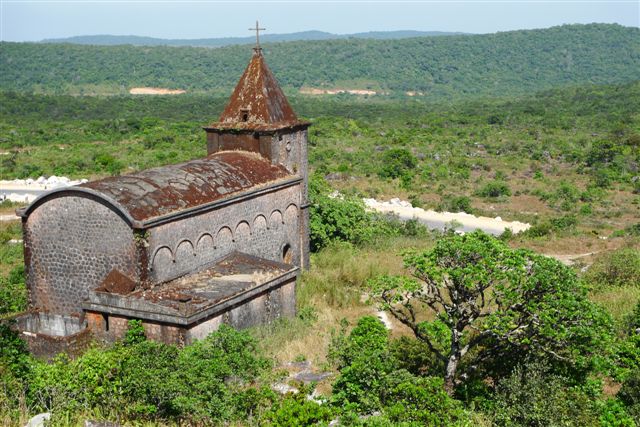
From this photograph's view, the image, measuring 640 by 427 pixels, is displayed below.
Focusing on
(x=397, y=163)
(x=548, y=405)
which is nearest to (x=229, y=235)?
(x=548, y=405)

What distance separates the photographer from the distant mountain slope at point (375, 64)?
386ft

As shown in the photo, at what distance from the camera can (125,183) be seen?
15.3 metres

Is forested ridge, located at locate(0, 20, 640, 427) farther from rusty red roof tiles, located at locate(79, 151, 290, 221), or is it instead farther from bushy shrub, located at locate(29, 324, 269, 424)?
rusty red roof tiles, located at locate(79, 151, 290, 221)

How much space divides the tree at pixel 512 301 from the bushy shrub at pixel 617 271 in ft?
26.7

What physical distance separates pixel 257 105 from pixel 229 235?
14.4 feet

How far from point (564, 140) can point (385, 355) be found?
4374 centimetres

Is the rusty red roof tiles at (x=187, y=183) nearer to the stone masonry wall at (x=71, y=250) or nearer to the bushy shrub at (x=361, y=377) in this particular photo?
the stone masonry wall at (x=71, y=250)

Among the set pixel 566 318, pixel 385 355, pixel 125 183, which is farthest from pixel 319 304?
pixel 566 318

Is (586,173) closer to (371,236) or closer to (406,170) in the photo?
(406,170)

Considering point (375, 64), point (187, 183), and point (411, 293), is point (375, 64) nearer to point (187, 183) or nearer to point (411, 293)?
point (187, 183)

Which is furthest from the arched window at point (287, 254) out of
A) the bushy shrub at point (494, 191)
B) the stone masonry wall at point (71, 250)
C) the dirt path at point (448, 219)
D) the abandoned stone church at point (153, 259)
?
the bushy shrub at point (494, 191)

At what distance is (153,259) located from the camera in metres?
14.8

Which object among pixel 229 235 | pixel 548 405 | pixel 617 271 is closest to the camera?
pixel 548 405

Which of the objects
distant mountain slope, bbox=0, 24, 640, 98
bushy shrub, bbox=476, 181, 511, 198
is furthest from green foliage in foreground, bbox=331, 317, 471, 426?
distant mountain slope, bbox=0, 24, 640, 98
